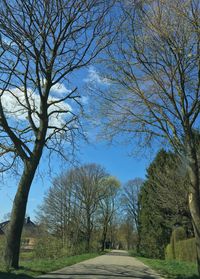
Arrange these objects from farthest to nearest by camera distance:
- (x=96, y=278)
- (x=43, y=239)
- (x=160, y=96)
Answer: (x=43, y=239) < (x=160, y=96) < (x=96, y=278)

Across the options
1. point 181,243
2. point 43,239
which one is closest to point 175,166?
point 181,243

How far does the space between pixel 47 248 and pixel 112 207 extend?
3534 cm

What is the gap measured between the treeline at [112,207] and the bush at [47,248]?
291cm

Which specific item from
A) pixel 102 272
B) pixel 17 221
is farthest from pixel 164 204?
pixel 17 221

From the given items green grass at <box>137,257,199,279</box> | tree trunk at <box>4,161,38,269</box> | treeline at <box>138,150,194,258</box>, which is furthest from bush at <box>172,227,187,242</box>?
tree trunk at <box>4,161,38,269</box>

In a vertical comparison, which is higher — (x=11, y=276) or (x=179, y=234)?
(x=179, y=234)

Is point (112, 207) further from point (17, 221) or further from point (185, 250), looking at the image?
point (17, 221)

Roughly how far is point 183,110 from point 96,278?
6.92 meters

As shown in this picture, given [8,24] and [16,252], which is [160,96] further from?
[16,252]

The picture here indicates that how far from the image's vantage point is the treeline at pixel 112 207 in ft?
95.3

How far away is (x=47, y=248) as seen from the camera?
30.5m

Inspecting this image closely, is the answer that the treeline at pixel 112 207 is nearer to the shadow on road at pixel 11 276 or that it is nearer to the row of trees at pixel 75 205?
the row of trees at pixel 75 205

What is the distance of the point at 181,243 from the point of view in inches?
1156

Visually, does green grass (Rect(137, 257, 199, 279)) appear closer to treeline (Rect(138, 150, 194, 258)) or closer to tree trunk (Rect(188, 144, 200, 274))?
tree trunk (Rect(188, 144, 200, 274))
